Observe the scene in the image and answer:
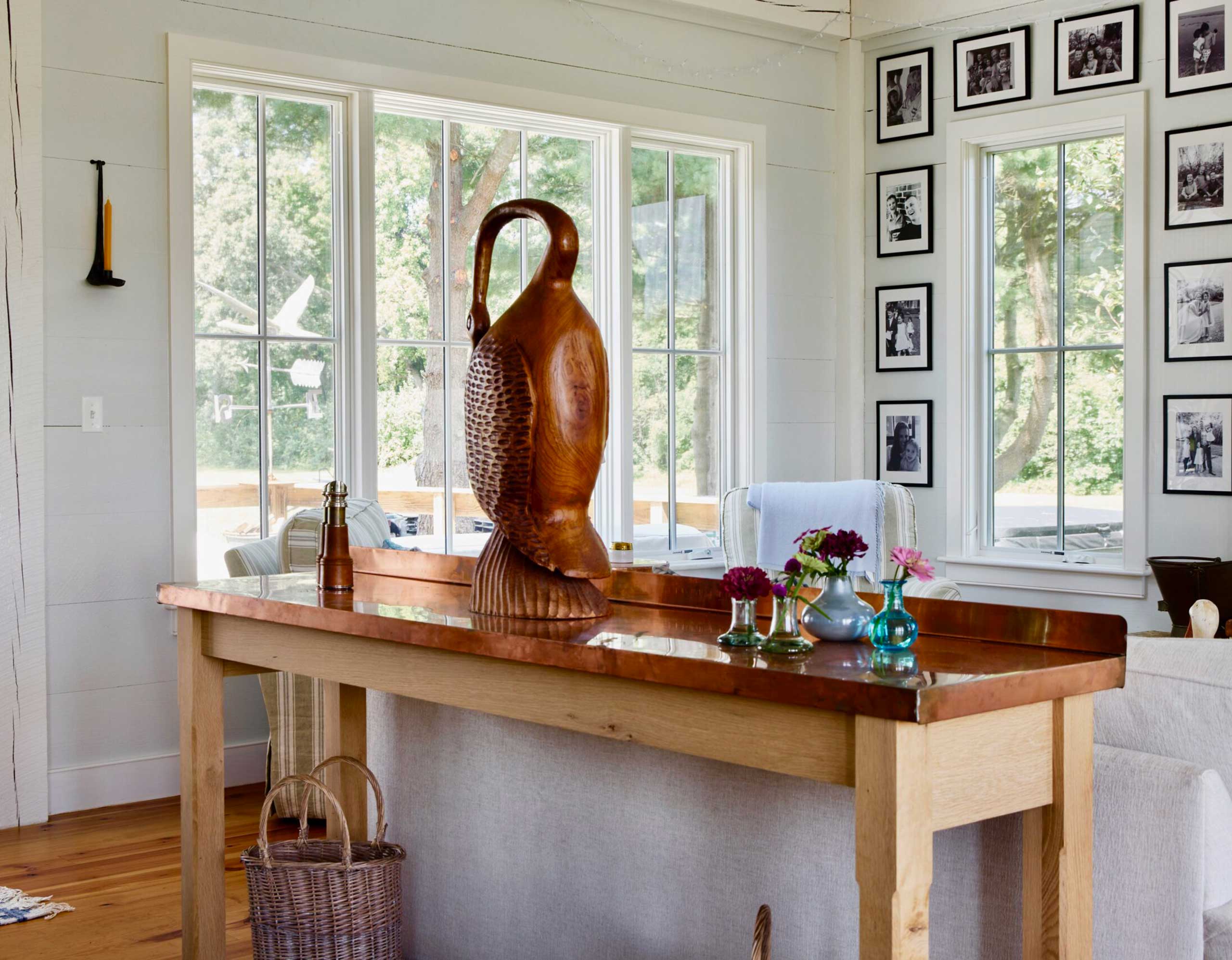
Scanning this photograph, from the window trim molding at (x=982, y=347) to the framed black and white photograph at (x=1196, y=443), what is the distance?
0.10 metres

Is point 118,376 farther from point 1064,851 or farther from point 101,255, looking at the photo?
point 1064,851

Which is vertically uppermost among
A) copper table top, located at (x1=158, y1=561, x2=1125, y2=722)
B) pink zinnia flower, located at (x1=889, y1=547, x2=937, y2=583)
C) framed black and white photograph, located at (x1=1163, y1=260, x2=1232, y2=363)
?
framed black and white photograph, located at (x1=1163, y1=260, x2=1232, y2=363)

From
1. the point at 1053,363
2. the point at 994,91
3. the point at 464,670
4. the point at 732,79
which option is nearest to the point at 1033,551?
the point at 1053,363

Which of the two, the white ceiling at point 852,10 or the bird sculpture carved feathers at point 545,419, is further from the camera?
the white ceiling at point 852,10

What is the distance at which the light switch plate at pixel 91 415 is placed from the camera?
400 centimetres

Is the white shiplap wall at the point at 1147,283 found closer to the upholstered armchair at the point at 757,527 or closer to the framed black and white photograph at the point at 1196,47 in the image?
the framed black and white photograph at the point at 1196,47

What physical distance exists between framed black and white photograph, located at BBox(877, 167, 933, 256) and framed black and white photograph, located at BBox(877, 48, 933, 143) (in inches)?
6.9

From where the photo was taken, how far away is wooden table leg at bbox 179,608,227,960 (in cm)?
234

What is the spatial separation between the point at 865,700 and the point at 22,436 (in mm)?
3392

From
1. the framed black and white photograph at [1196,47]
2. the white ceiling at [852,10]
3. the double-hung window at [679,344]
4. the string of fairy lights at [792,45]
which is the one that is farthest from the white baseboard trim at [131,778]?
the framed black and white photograph at [1196,47]

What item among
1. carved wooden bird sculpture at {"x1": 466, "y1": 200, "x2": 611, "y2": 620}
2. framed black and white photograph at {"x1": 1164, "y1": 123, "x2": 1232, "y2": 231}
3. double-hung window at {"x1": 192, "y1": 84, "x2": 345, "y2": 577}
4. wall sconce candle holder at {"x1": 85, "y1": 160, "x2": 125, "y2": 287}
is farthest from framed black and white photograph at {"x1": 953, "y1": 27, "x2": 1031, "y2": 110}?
carved wooden bird sculpture at {"x1": 466, "y1": 200, "x2": 611, "y2": 620}

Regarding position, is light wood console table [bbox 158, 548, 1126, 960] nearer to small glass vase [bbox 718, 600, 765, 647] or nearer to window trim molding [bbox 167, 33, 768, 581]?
small glass vase [bbox 718, 600, 765, 647]

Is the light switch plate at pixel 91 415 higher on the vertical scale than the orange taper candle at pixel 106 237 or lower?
lower

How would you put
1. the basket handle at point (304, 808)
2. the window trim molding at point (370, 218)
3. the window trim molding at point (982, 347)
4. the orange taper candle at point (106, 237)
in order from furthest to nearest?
1. the window trim molding at point (982, 347)
2. the window trim molding at point (370, 218)
3. the orange taper candle at point (106, 237)
4. the basket handle at point (304, 808)
